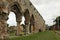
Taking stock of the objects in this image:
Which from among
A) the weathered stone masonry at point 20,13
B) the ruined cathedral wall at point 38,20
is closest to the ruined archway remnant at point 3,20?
the weathered stone masonry at point 20,13

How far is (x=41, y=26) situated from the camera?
141 feet

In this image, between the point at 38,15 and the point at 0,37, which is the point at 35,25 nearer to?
the point at 38,15

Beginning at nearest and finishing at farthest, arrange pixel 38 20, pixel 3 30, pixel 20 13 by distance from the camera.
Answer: pixel 3 30 < pixel 20 13 < pixel 38 20

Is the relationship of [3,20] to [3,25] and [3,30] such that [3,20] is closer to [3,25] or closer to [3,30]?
[3,25]

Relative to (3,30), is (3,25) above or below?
above

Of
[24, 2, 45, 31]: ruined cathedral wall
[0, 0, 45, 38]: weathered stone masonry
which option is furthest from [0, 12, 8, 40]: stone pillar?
[24, 2, 45, 31]: ruined cathedral wall

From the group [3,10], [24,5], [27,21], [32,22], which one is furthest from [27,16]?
[3,10]

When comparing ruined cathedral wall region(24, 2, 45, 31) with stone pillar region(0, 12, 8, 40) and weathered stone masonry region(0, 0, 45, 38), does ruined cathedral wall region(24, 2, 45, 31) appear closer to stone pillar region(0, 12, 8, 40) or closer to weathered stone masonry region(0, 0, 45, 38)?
weathered stone masonry region(0, 0, 45, 38)

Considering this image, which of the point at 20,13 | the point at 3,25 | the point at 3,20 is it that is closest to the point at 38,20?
the point at 20,13

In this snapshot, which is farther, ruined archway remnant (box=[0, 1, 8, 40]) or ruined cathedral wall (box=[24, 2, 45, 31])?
ruined cathedral wall (box=[24, 2, 45, 31])

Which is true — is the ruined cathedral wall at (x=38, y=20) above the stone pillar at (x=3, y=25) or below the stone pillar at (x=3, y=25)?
above

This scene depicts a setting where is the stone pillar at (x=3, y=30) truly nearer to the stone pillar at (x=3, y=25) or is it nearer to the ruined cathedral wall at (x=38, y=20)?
the stone pillar at (x=3, y=25)

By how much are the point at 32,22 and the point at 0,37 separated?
846 inches

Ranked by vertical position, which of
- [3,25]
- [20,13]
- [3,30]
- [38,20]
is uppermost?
[20,13]
